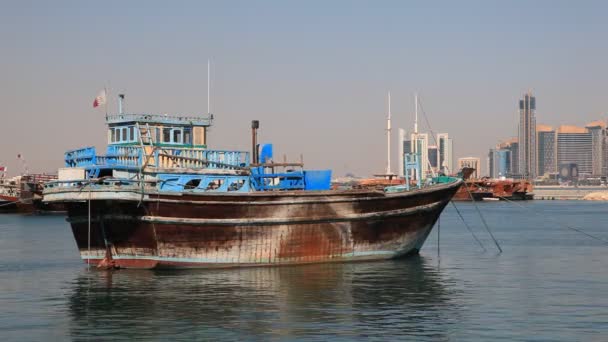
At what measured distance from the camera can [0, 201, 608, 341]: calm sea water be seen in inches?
784

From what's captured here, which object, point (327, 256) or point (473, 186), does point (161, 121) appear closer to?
point (327, 256)

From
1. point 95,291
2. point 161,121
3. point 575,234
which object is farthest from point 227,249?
point 575,234

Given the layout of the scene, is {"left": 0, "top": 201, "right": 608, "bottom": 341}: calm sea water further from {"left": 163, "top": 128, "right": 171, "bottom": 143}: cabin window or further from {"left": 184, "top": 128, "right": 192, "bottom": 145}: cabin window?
{"left": 184, "top": 128, "right": 192, "bottom": 145}: cabin window

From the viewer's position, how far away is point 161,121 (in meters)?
35.5

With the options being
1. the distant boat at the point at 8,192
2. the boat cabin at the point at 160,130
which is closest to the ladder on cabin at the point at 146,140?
the boat cabin at the point at 160,130

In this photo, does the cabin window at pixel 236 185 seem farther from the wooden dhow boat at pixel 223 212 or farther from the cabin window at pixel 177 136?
the cabin window at pixel 177 136

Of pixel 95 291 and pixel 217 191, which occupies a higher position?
pixel 217 191

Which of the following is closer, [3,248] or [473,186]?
[3,248]

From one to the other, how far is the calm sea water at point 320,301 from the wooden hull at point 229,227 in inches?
21.6

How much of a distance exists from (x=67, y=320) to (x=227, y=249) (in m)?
8.93

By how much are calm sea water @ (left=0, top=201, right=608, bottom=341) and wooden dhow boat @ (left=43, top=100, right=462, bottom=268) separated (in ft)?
2.19

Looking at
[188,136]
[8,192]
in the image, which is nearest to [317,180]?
[188,136]

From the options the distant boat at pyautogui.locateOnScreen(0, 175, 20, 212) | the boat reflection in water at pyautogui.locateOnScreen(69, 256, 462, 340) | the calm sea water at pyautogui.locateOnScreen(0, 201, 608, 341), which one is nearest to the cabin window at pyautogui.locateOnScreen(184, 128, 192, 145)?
the calm sea water at pyautogui.locateOnScreen(0, 201, 608, 341)

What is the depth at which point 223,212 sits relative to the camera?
2914 centimetres
